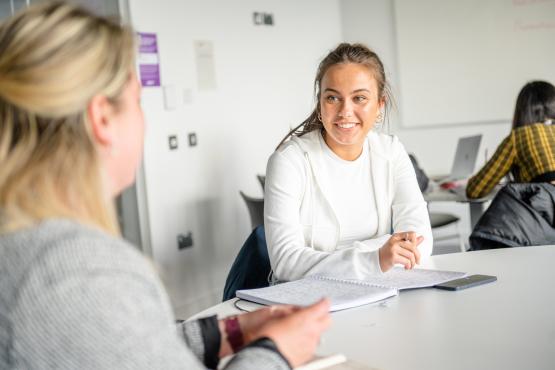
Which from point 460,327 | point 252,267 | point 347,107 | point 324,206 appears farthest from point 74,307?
point 347,107

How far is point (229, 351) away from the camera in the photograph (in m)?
1.23

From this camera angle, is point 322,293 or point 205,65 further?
point 205,65

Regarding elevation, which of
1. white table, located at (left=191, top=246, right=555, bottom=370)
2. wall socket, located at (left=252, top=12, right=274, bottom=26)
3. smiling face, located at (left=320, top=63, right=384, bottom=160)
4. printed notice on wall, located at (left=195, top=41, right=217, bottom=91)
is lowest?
white table, located at (left=191, top=246, right=555, bottom=370)

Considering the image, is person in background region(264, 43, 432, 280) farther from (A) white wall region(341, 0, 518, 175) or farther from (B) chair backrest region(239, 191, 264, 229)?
(A) white wall region(341, 0, 518, 175)

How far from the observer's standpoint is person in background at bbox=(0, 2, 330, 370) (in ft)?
2.65

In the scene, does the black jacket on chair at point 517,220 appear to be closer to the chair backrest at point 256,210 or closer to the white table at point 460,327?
the white table at point 460,327

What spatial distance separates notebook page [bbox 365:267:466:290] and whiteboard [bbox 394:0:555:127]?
14.1 ft

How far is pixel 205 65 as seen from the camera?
16.5 ft

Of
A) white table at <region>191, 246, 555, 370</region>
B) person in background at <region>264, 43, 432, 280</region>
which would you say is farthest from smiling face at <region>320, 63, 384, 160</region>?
white table at <region>191, 246, 555, 370</region>

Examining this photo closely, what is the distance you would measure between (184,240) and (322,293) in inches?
130

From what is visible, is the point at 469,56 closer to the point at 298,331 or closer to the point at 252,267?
the point at 252,267

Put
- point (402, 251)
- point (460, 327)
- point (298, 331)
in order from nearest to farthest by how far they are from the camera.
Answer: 1. point (298, 331)
2. point (460, 327)
3. point (402, 251)

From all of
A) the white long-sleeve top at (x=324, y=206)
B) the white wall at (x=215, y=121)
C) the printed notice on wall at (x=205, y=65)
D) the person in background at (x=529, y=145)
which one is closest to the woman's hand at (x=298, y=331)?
the white long-sleeve top at (x=324, y=206)

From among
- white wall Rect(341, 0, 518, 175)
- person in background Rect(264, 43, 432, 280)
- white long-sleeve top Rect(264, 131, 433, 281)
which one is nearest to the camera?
white long-sleeve top Rect(264, 131, 433, 281)
